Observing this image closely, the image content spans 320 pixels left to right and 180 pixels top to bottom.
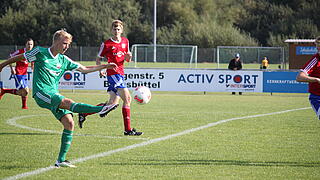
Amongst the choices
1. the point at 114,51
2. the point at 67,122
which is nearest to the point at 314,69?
the point at 67,122

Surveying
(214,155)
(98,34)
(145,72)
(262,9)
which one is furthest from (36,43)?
(214,155)

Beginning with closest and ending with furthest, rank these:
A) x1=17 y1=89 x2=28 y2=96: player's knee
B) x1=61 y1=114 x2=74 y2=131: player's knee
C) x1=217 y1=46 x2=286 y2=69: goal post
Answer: x1=61 y1=114 x2=74 y2=131: player's knee
x1=17 y1=89 x2=28 y2=96: player's knee
x1=217 y1=46 x2=286 y2=69: goal post

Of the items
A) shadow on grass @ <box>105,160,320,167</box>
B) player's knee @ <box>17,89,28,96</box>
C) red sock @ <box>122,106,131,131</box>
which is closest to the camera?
shadow on grass @ <box>105,160,320,167</box>

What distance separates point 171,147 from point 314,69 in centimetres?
275

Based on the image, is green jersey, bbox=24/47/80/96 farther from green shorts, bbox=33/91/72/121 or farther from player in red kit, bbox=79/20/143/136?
player in red kit, bbox=79/20/143/136

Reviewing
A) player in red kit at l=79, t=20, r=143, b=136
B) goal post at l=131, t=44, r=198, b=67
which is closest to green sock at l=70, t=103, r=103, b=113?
player in red kit at l=79, t=20, r=143, b=136

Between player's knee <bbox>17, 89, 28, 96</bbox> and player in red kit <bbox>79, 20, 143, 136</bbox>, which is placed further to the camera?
player's knee <bbox>17, 89, 28, 96</bbox>

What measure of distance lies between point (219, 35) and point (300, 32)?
10024 mm

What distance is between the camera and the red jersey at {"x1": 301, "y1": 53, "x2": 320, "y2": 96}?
25.4 feet

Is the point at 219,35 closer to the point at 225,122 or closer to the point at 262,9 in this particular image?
the point at 262,9

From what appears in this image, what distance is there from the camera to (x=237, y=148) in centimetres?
919

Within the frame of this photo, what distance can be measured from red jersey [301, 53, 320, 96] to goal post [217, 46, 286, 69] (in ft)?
115

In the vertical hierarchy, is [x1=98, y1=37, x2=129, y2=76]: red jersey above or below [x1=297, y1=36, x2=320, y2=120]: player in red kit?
above

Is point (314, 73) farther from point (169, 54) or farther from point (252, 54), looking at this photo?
point (169, 54)
